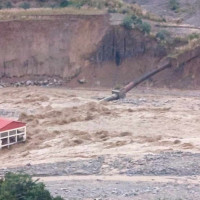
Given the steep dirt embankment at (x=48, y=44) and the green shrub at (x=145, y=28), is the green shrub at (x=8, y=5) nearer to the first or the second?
the steep dirt embankment at (x=48, y=44)

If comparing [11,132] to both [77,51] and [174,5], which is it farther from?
[174,5]

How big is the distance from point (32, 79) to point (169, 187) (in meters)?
24.9

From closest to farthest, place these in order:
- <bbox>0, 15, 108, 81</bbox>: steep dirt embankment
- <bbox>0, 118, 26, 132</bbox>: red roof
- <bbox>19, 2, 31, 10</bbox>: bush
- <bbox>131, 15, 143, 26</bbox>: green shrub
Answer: <bbox>0, 118, 26, 132</bbox>: red roof, <bbox>0, 15, 108, 81</bbox>: steep dirt embankment, <bbox>131, 15, 143, 26</bbox>: green shrub, <bbox>19, 2, 31, 10</bbox>: bush

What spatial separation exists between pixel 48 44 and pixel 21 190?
95.0 ft

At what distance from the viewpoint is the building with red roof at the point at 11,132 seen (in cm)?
3409

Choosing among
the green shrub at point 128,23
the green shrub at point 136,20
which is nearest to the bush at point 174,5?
the green shrub at point 136,20

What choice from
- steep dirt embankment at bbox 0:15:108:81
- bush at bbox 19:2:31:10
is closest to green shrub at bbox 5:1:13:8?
bush at bbox 19:2:31:10

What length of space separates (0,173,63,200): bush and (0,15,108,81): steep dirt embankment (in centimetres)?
2714

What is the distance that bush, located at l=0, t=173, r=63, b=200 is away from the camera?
73.9 feet

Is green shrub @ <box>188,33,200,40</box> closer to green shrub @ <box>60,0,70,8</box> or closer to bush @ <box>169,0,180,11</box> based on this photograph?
green shrub @ <box>60,0,70,8</box>

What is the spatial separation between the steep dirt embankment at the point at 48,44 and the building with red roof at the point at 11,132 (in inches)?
618

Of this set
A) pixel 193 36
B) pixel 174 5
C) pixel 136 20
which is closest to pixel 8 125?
pixel 136 20

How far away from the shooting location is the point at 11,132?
1361 inches

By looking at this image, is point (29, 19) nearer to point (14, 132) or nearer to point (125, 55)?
point (125, 55)
